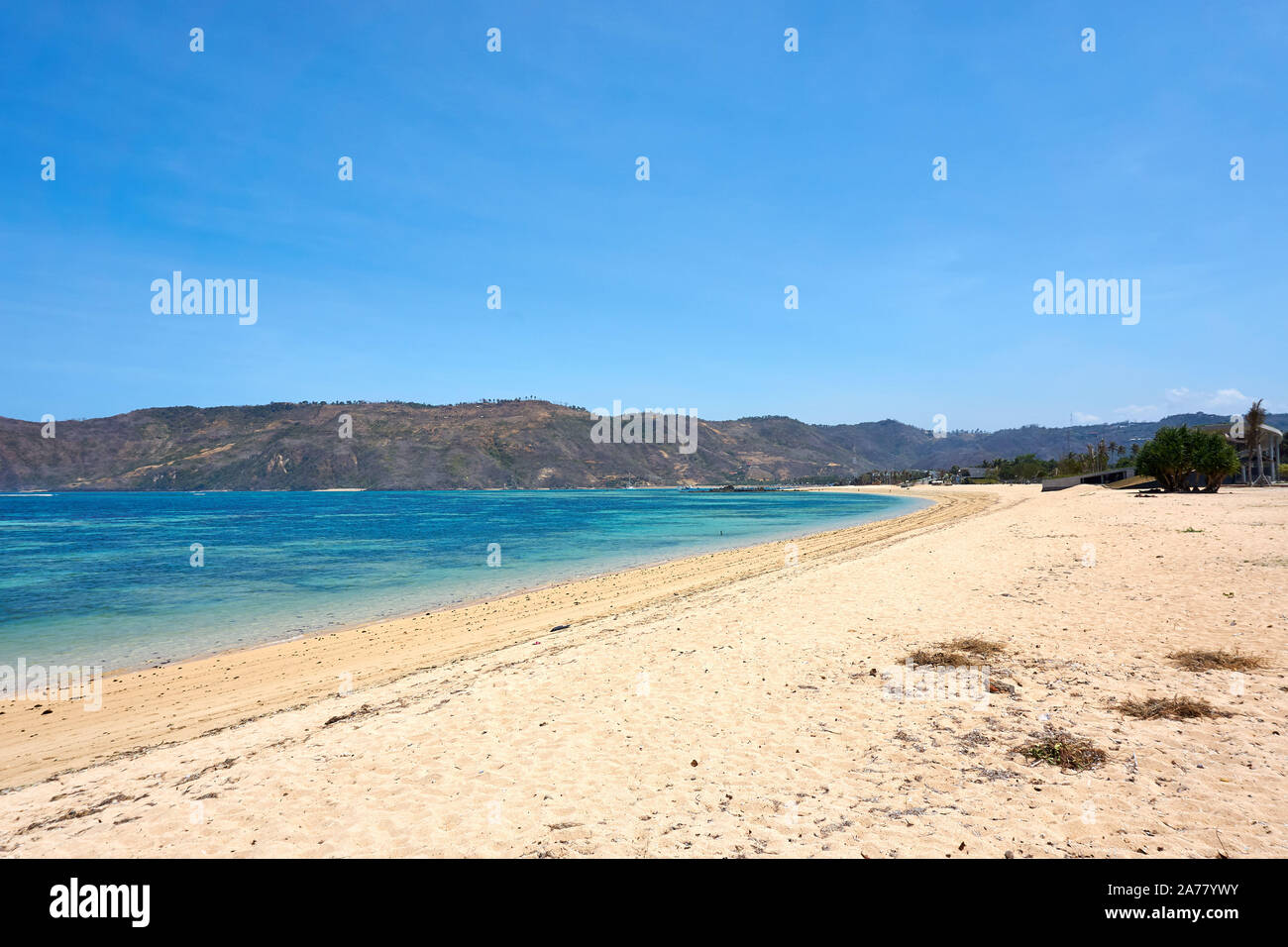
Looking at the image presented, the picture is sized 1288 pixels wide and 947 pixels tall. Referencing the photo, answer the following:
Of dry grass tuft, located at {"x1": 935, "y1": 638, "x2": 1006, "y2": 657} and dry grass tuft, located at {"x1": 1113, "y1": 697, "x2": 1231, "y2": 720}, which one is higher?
dry grass tuft, located at {"x1": 1113, "y1": 697, "x2": 1231, "y2": 720}

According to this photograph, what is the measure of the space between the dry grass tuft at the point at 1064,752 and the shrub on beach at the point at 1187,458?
6213 centimetres

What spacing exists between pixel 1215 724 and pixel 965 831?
160 inches

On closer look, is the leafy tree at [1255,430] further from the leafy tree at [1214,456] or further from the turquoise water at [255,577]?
the turquoise water at [255,577]

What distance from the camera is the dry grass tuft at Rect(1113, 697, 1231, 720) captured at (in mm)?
6688

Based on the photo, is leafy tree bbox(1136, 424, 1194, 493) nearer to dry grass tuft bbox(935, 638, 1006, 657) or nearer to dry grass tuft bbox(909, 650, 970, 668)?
dry grass tuft bbox(935, 638, 1006, 657)

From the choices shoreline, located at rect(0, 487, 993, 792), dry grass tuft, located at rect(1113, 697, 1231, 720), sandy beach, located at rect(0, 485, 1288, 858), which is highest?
dry grass tuft, located at rect(1113, 697, 1231, 720)

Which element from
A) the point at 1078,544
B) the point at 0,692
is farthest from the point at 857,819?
the point at 1078,544

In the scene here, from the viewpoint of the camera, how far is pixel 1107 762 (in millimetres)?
5703

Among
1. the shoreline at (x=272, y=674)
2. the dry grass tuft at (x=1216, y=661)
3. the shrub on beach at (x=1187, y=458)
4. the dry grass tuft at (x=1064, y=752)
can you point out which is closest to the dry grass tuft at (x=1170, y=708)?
the dry grass tuft at (x=1064, y=752)

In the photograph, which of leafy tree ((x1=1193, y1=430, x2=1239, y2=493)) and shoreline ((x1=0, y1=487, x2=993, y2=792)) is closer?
shoreline ((x1=0, y1=487, x2=993, y2=792))

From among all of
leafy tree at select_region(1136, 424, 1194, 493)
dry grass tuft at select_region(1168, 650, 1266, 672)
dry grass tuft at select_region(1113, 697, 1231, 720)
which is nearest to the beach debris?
dry grass tuft at select_region(1113, 697, 1231, 720)

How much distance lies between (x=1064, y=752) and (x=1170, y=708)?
2056mm

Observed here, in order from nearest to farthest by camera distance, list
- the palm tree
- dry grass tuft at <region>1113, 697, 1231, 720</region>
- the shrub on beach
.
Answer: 1. dry grass tuft at <region>1113, 697, 1231, 720</region>
2. the shrub on beach
3. the palm tree

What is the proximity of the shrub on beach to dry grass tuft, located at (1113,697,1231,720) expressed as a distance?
60.3 m
